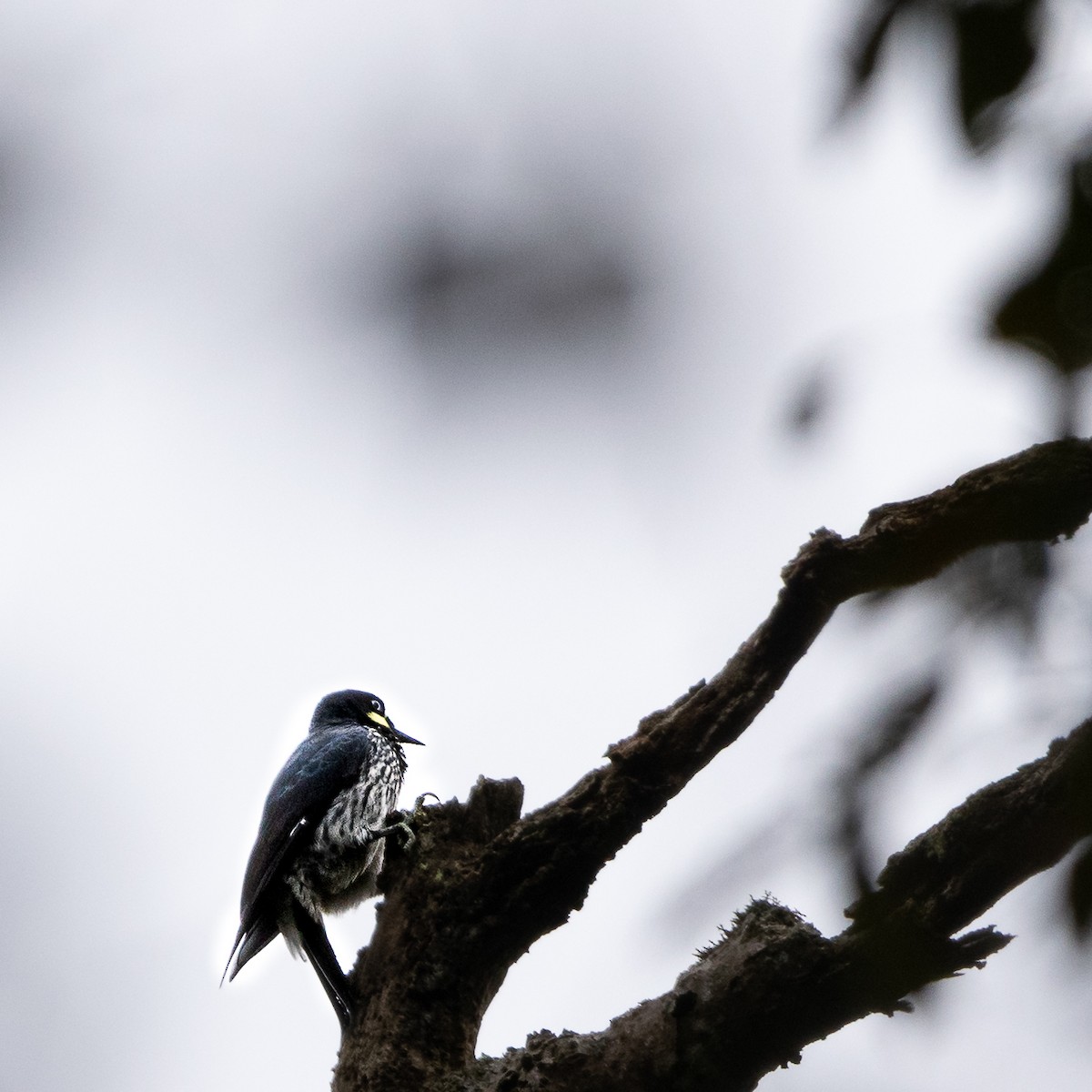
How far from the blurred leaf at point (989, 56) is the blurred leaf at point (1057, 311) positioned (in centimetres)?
12

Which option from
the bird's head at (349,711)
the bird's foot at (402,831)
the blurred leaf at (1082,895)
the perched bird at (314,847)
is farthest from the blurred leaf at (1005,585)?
the bird's head at (349,711)

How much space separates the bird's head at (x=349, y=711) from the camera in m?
6.74

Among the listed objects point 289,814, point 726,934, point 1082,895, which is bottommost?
point 1082,895

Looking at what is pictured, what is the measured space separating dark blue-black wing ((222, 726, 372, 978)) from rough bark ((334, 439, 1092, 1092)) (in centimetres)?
142

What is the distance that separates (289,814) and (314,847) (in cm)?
20

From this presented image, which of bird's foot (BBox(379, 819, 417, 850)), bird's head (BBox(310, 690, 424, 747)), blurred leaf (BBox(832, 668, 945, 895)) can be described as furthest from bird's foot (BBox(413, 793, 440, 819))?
blurred leaf (BBox(832, 668, 945, 895))

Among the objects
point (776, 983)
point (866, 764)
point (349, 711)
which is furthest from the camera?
point (349, 711)

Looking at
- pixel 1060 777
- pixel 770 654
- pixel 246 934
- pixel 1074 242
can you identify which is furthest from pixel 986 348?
pixel 246 934

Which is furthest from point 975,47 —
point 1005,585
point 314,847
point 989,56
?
point 314,847

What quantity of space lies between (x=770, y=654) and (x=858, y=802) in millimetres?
1845

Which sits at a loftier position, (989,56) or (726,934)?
(726,934)

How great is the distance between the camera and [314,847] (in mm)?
5344

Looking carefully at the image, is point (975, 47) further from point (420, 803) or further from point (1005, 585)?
point (420, 803)

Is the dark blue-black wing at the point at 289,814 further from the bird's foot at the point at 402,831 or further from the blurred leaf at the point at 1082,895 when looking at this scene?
the blurred leaf at the point at 1082,895
